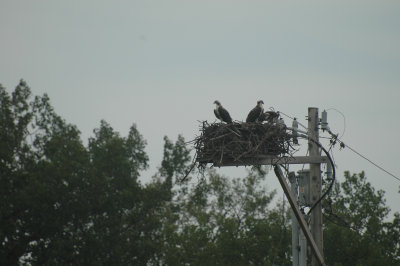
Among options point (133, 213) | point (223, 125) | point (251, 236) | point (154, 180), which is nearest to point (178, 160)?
point (154, 180)

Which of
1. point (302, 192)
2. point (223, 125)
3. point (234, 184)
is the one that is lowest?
point (302, 192)

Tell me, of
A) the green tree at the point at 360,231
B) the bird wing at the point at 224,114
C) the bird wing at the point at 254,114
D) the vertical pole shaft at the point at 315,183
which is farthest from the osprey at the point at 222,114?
the green tree at the point at 360,231

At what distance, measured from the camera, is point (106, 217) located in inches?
1510

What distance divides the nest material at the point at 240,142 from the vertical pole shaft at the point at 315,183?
639 mm

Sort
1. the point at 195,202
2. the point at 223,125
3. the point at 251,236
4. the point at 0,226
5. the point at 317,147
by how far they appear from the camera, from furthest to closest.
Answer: the point at 195,202
the point at 0,226
the point at 251,236
the point at 223,125
the point at 317,147

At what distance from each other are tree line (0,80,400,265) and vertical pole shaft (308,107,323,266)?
2102 centimetres

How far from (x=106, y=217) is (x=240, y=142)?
27.0 m

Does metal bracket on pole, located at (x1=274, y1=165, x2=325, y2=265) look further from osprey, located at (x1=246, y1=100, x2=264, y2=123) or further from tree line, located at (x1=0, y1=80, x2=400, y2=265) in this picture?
tree line, located at (x1=0, y1=80, x2=400, y2=265)

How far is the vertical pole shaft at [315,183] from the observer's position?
35.8ft

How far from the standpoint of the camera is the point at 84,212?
124ft

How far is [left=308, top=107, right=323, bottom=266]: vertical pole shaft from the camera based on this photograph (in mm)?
10906

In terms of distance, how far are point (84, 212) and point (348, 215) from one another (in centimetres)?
1302

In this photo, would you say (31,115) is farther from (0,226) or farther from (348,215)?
(348,215)

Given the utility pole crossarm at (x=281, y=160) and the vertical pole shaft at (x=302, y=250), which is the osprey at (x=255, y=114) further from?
the vertical pole shaft at (x=302, y=250)
